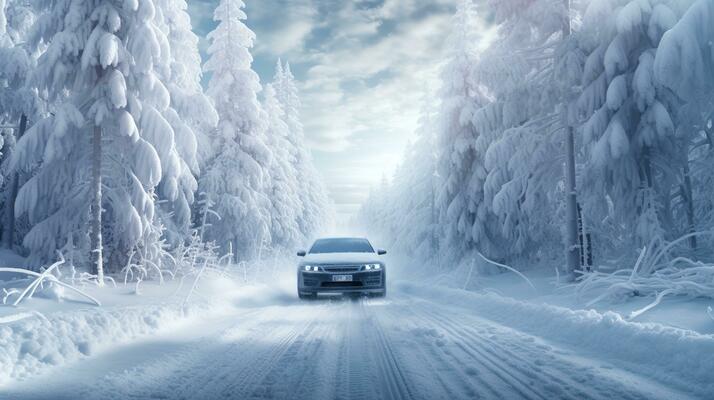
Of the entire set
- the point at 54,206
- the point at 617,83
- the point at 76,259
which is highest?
the point at 617,83

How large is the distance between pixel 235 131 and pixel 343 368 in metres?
20.5

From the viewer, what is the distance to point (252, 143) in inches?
→ 942

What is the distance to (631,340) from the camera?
17.9ft

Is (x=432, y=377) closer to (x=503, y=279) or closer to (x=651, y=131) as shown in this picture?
(x=651, y=131)

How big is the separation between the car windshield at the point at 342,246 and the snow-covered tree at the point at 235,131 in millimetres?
9718

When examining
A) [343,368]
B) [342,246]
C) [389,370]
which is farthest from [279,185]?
[389,370]

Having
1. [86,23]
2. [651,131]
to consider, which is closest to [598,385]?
[651,131]

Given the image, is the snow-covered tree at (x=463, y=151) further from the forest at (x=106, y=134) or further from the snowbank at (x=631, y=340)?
the snowbank at (x=631, y=340)

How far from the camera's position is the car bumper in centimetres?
1152

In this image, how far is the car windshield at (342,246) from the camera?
526 inches

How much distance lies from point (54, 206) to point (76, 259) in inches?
70.0

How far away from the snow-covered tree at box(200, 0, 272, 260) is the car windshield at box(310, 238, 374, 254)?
383 inches

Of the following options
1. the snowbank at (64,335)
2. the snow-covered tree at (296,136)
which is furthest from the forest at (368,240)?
the snow-covered tree at (296,136)

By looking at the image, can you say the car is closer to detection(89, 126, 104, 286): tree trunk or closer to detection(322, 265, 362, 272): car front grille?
detection(322, 265, 362, 272): car front grille
